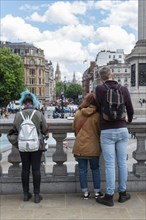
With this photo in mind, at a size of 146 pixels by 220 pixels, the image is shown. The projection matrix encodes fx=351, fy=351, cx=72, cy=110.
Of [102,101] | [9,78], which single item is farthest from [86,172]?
[9,78]

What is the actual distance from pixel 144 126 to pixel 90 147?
1.14 metres

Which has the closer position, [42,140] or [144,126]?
[42,140]

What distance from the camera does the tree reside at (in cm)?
6788

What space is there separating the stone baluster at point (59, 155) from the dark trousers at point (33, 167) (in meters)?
0.57

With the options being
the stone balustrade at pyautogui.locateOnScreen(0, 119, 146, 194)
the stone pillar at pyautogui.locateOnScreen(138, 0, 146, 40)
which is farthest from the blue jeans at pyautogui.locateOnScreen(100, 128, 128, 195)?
the stone pillar at pyautogui.locateOnScreen(138, 0, 146, 40)

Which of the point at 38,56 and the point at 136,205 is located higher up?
the point at 38,56

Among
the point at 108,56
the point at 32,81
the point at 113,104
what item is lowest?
the point at 113,104

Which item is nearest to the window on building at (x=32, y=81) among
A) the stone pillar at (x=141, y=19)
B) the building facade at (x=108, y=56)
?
the building facade at (x=108, y=56)

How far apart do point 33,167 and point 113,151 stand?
1.37 metres

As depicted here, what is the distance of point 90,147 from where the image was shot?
5789mm

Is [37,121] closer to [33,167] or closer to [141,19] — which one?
[33,167]

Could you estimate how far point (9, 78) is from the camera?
6856 centimetres

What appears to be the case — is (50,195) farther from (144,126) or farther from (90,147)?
(144,126)

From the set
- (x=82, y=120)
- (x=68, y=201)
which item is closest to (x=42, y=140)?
(x=82, y=120)
